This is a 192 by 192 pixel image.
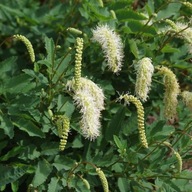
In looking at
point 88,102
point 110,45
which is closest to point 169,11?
point 110,45

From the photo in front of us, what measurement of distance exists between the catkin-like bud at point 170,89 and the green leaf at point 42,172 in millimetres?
781

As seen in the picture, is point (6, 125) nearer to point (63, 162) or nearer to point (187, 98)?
point (63, 162)

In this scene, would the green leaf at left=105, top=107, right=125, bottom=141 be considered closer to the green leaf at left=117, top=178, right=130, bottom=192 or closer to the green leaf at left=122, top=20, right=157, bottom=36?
the green leaf at left=117, top=178, right=130, bottom=192

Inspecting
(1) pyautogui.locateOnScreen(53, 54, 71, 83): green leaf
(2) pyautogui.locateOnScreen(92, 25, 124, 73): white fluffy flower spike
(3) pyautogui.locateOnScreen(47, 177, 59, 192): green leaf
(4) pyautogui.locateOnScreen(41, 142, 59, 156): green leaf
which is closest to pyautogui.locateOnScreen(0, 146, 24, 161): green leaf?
(4) pyautogui.locateOnScreen(41, 142, 59, 156): green leaf

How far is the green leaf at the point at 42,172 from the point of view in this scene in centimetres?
274

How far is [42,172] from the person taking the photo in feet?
9.21

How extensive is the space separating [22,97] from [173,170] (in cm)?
101

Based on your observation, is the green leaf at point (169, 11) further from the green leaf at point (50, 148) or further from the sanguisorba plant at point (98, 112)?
the green leaf at point (50, 148)

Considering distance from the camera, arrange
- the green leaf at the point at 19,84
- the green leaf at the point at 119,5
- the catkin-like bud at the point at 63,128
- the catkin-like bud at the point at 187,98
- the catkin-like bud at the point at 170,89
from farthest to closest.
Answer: the green leaf at the point at 119,5 → the catkin-like bud at the point at 187,98 → the catkin-like bud at the point at 170,89 → the green leaf at the point at 19,84 → the catkin-like bud at the point at 63,128

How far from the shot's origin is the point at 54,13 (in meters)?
3.75

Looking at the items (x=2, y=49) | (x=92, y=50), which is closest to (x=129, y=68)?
(x=92, y=50)

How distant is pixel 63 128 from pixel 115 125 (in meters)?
0.61

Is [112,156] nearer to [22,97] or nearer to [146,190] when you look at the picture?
[146,190]

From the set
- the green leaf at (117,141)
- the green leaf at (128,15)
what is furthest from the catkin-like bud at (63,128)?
the green leaf at (128,15)
